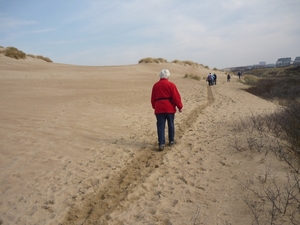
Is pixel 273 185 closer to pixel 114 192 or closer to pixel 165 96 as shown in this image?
pixel 114 192

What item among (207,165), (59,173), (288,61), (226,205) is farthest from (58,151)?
(288,61)

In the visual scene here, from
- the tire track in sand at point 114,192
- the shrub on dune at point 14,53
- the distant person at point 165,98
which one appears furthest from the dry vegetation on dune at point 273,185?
the shrub on dune at point 14,53

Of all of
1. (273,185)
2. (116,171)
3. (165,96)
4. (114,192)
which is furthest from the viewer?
(165,96)

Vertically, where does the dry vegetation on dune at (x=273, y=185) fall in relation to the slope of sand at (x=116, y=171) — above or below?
above

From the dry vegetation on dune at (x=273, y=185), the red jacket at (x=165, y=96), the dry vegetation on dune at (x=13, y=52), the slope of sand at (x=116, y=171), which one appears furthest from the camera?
the dry vegetation on dune at (x=13, y=52)

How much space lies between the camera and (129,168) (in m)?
4.53

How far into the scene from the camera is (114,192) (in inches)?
144

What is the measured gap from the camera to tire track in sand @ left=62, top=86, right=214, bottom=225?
121 inches

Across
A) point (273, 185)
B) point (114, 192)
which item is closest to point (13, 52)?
point (114, 192)

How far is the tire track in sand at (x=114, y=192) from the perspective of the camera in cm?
309

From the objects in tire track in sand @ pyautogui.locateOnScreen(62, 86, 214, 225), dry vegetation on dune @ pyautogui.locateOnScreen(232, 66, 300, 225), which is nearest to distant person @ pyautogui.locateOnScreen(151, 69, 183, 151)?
tire track in sand @ pyautogui.locateOnScreen(62, 86, 214, 225)

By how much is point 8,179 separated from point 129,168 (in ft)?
6.97

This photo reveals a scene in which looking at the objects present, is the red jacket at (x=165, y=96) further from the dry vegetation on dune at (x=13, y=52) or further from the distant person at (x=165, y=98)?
the dry vegetation on dune at (x=13, y=52)

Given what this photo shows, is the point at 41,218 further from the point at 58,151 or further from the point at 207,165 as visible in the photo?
the point at 207,165
